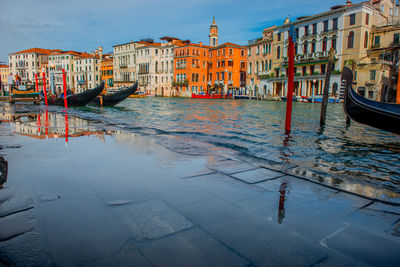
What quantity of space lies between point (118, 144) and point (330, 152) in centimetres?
388

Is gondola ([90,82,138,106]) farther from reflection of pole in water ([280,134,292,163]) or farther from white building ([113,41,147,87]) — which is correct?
white building ([113,41,147,87])

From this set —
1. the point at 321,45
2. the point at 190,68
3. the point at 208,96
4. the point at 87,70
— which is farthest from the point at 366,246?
the point at 87,70

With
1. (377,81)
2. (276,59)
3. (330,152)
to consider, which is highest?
(276,59)

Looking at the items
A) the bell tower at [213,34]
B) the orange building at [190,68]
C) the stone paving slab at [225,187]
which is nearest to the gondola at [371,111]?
the stone paving slab at [225,187]

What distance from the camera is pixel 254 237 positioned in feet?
5.64

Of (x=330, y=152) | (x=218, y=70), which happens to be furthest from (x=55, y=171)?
(x=218, y=70)

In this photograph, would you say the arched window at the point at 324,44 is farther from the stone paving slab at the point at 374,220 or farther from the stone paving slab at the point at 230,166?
the stone paving slab at the point at 374,220

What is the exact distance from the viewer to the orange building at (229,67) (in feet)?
154

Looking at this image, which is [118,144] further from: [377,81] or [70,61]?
[70,61]

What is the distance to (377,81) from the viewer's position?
28.3m

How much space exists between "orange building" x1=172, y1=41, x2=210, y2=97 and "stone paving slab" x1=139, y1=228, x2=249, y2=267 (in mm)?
50220

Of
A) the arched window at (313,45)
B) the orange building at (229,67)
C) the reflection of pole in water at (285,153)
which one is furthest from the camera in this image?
the orange building at (229,67)

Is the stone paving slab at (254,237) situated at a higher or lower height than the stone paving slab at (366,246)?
higher

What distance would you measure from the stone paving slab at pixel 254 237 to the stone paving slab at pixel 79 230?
21.2 inches
